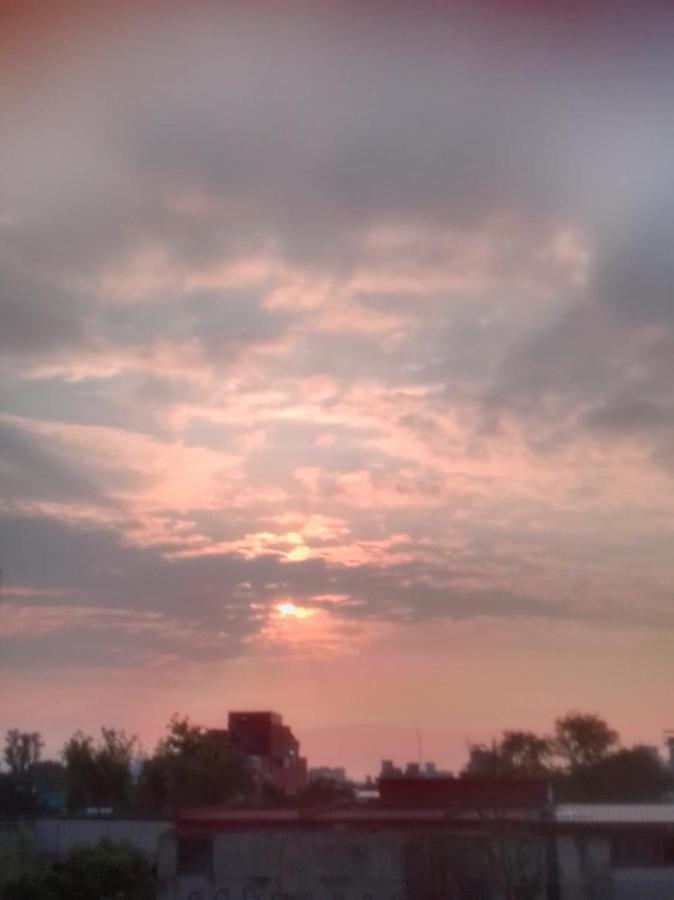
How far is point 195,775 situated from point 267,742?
13.0m

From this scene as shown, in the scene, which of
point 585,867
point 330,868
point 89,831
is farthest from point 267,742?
point 585,867

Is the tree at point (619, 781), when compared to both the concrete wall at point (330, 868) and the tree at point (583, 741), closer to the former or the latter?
the tree at point (583, 741)

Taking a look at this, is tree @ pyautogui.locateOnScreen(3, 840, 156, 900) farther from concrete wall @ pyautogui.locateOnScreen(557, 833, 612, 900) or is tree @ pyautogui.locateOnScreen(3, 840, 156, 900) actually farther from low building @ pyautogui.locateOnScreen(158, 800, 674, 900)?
concrete wall @ pyautogui.locateOnScreen(557, 833, 612, 900)

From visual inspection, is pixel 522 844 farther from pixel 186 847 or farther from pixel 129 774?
pixel 129 774

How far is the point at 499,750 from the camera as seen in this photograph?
6769 cm

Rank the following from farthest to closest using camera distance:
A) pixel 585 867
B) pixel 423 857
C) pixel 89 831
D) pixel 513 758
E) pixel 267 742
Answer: pixel 267 742 < pixel 513 758 < pixel 89 831 < pixel 423 857 < pixel 585 867

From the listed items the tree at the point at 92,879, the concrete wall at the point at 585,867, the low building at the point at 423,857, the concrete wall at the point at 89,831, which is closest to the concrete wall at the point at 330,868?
the low building at the point at 423,857

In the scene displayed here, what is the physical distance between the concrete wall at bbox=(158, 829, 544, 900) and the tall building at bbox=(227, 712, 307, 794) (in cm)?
4061

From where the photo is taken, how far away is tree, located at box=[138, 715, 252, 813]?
247 feet

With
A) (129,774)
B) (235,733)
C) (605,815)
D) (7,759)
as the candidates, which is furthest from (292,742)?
(605,815)

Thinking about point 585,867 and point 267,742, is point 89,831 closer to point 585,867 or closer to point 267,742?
point 585,867

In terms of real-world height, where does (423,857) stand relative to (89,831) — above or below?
below

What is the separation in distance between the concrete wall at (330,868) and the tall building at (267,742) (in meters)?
40.6

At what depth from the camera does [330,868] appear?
137 ft
